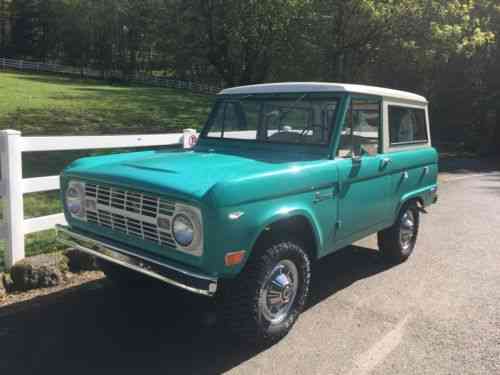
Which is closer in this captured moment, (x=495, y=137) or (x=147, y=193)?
(x=147, y=193)

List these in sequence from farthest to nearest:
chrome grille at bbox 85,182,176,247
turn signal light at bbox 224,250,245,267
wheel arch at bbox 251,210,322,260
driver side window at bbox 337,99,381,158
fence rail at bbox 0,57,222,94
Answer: fence rail at bbox 0,57,222,94
driver side window at bbox 337,99,381,158
wheel arch at bbox 251,210,322,260
chrome grille at bbox 85,182,176,247
turn signal light at bbox 224,250,245,267

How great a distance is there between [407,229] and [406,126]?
1245 millimetres

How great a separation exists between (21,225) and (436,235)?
570cm

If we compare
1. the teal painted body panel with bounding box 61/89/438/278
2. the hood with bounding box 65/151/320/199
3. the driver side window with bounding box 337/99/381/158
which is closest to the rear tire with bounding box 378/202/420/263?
the teal painted body panel with bounding box 61/89/438/278

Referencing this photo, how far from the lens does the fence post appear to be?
15.4 feet

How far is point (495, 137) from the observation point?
2484 centimetres

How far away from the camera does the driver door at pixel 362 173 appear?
439cm

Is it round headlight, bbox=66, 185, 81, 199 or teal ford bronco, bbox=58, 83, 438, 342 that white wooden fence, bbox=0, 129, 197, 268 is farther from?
round headlight, bbox=66, 185, 81, 199

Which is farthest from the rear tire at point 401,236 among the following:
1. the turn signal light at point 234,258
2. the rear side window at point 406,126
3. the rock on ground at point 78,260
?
the rock on ground at point 78,260

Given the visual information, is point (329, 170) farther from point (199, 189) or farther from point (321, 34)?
point (321, 34)

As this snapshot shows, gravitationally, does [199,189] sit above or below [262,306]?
above

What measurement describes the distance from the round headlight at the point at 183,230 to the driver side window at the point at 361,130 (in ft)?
5.75

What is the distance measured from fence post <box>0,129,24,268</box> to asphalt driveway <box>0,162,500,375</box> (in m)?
0.66

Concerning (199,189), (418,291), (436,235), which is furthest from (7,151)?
(436,235)
